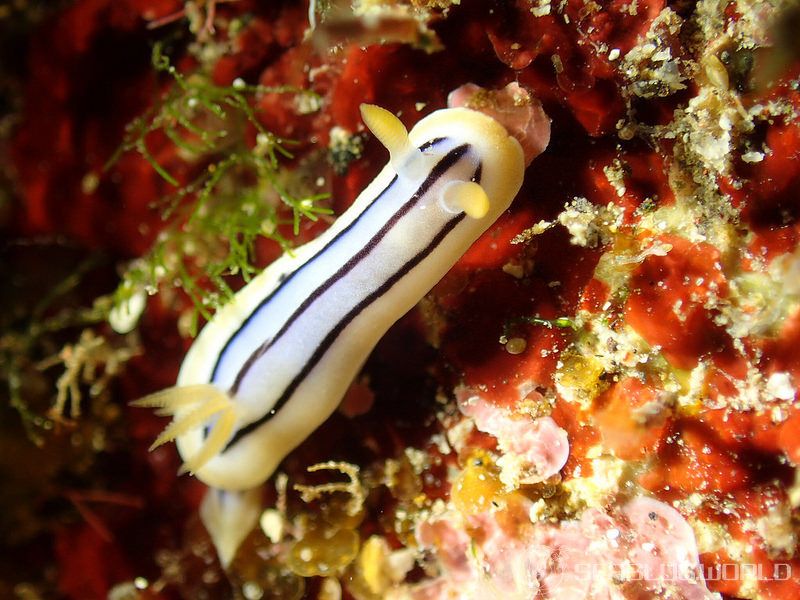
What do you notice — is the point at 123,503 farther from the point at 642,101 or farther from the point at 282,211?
the point at 642,101

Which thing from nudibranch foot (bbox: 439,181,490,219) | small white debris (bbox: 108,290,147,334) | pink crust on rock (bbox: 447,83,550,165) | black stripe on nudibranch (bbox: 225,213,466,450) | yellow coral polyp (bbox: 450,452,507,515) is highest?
pink crust on rock (bbox: 447,83,550,165)

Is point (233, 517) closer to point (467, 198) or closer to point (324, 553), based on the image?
point (324, 553)

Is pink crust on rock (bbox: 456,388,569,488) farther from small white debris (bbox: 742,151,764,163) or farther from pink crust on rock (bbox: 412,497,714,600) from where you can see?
small white debris (bbox: 742,151,764,163)

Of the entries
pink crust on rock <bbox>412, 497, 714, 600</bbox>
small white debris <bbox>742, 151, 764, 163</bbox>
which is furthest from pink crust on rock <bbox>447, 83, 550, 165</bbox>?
Answer: pink crust on rock <bbox>412, 497, 714, 600</bbox>

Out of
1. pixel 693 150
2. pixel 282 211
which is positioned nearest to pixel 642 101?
pixel 693 150

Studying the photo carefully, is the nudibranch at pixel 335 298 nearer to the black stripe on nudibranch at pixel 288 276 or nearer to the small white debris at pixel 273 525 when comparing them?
the black stripe on nudibranch at pixel 288 276

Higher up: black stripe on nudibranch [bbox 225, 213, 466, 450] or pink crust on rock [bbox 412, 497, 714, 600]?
black stripe on nudibranch [bbox 225, 213, 466, 450]
